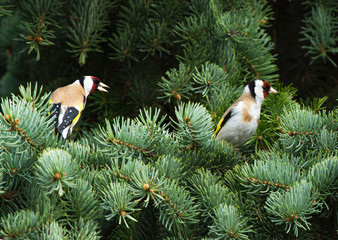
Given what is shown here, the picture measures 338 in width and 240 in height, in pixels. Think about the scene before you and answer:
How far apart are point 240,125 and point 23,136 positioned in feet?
4.82

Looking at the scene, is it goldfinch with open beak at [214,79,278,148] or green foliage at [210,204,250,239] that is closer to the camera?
Result: green foliage at [210,204,250,239]

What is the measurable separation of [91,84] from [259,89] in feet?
2.78

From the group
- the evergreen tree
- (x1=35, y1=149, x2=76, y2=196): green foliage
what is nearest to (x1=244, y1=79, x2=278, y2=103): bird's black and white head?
the evergreen tree

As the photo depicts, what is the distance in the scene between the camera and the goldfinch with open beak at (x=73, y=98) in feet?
7.54

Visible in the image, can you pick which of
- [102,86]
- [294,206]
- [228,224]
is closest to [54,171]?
[228,224]

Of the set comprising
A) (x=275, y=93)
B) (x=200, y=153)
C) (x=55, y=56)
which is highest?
(x=275, y=93)

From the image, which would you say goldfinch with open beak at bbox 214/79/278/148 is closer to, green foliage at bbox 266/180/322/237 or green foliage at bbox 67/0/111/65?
green foliage at bbox 67/0/111/65

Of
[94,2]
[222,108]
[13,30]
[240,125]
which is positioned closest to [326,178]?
[222,108]

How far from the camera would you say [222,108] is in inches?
83.6

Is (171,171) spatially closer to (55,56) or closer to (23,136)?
(23,136)

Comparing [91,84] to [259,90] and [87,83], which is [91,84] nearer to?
[87,83]

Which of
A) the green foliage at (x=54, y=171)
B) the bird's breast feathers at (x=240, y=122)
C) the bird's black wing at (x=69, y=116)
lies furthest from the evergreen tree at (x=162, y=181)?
the bird's black wing at (x=69, y=116)

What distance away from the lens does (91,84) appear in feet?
7.99

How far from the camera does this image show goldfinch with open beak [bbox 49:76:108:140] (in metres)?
2.30
